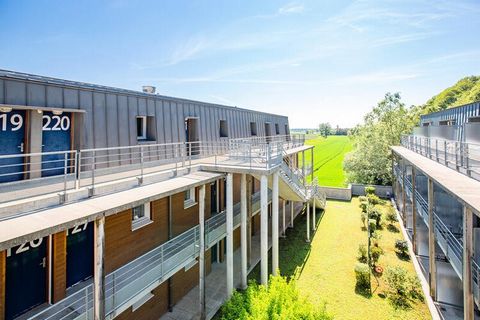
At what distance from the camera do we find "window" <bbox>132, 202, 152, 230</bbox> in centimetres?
914

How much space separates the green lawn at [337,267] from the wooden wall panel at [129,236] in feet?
18.5

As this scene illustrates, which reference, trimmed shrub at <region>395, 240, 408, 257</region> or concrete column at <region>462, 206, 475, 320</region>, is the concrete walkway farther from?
trimmed shrub at <region>395, 240, 408, 257</region>

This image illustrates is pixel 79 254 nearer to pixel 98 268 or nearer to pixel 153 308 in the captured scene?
pixel 98 268

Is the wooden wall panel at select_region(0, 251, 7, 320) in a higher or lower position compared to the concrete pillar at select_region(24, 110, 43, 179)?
lower

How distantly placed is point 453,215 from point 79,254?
15389 mm

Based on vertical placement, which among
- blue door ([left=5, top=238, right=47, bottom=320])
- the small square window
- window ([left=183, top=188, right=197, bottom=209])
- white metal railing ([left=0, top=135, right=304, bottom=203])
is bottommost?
blue door ([left=5, top=238, right=47, bottom=320])

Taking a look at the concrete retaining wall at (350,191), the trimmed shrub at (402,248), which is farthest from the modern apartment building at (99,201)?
the concrete retaining wall at (350,191)

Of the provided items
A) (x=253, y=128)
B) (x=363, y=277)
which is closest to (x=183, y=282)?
(x=363, y=277)

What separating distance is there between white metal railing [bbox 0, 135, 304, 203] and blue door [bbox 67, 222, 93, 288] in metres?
1.43

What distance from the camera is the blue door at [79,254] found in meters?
7.12

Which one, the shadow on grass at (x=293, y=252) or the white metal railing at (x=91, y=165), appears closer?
the white metal railing at (x=91, y=165)

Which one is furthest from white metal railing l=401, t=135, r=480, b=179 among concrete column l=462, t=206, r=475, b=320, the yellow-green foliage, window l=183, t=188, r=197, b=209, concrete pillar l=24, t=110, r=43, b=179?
concrete pillar l=24, t=110, r=43, b=179

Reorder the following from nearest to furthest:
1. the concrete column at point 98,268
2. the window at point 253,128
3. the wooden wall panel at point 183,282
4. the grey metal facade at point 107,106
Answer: the concrete column at point 98,268 < the grey metal facade at point 107,106 < the wooden wall panel at point 183,282 < the window at point 253,128

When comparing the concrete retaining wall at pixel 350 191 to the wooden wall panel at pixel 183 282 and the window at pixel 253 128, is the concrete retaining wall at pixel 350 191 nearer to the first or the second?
the window at pixel 253 128
